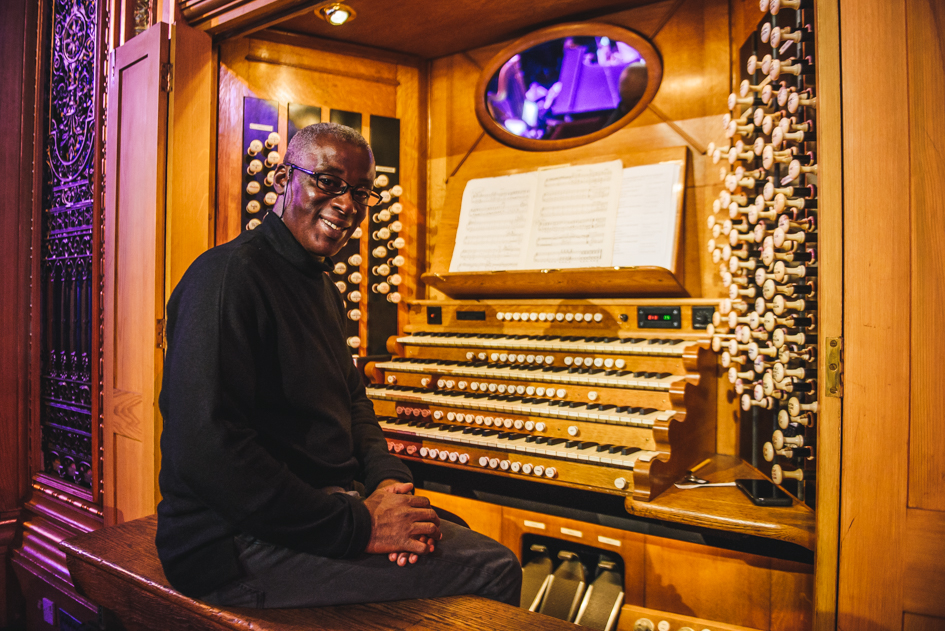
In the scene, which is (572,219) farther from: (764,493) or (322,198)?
(322,198)

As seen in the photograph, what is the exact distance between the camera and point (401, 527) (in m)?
1.40

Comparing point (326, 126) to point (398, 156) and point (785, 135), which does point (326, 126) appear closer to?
point (785, 135)

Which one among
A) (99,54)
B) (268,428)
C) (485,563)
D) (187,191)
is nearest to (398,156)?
(187,191)

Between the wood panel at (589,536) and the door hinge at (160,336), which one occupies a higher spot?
the door hinge at (160,336)

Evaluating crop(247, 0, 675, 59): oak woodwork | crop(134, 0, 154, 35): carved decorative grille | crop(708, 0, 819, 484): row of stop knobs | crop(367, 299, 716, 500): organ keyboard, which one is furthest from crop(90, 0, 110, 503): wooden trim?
crop(708, 0, 819, 484): row of stop knobs

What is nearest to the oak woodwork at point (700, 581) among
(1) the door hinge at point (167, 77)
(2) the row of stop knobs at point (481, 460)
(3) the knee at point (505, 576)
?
(2) the row of stop knobs at point (481, 460)

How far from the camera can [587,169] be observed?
3154mm

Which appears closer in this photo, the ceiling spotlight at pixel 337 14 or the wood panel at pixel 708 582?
the wood panel at pixel 708 582

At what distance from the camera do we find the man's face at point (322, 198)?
1.59 m

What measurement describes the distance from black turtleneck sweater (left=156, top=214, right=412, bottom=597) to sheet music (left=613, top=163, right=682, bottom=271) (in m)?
1.79

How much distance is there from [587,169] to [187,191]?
7.15 ft

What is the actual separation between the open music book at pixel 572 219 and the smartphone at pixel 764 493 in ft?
3.46

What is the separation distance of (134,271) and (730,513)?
2934 millimetres

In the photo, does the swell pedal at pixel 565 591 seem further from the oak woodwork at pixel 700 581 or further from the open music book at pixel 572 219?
the open music book at pixel 572 219
